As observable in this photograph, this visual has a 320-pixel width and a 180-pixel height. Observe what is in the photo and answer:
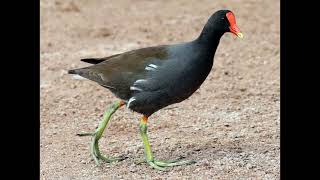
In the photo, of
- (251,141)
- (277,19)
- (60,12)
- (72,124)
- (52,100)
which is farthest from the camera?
(60,12)

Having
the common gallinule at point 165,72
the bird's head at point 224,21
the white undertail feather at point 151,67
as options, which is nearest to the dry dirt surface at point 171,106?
the common gallinule at point 165,72

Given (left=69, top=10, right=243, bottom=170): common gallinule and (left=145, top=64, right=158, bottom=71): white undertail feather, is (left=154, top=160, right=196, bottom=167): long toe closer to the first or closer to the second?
(left=69, top=10, right=243, bottom=170): common gallinule

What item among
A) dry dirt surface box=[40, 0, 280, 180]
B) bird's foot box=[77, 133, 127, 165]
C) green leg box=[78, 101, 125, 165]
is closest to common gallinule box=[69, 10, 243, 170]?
green leg box=[78, 101, 125, 165]

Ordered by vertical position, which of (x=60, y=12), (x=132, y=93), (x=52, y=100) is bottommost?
(x=60, y=12)

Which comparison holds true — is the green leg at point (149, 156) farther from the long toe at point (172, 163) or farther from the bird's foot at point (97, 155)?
the bird's foot at point (97, 155)

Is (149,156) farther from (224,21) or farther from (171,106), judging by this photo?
(171,106)

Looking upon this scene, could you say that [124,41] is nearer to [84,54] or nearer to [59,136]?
[84,54]

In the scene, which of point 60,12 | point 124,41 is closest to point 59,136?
point 124,41

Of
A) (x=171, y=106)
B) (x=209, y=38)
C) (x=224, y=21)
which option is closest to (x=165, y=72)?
(x=209, y=38)
